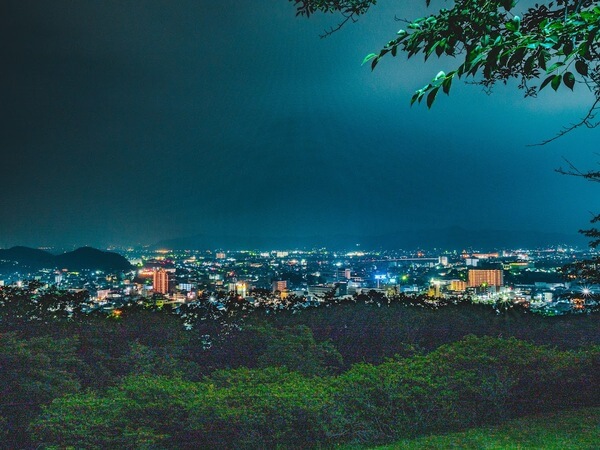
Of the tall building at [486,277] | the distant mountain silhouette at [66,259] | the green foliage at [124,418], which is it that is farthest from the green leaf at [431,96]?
the distant mountain silhouette at [66,259]

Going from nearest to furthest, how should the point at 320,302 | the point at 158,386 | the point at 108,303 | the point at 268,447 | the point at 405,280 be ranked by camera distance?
the point at 268,447 < the point at 158,386 < the point at 108,303 < the point at 320,302 < the point at 405,280

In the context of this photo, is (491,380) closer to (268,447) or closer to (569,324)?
(268,447)

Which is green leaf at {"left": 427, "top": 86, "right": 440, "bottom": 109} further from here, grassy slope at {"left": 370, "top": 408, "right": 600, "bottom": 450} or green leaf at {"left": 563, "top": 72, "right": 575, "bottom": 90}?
grassy slope at {"left": 370, "top": 408, "right": 600, "bottom": 450}

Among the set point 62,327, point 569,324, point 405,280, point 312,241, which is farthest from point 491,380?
point 312,241

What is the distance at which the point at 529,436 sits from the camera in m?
4.77

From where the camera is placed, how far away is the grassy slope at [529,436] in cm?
449

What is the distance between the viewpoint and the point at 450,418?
17.9ft

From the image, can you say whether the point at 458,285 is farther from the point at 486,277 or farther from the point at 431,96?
the point at 431,96

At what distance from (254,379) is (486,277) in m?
17.2

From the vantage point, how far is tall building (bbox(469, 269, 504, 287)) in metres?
19.8

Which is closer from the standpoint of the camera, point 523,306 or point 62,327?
point 62,327

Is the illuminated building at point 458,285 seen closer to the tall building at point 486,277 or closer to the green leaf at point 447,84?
the tall building at point 486,277

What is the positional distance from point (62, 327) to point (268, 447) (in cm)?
476

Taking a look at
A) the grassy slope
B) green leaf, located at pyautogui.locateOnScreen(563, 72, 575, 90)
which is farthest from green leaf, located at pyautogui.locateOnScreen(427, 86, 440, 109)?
the grassy slope
